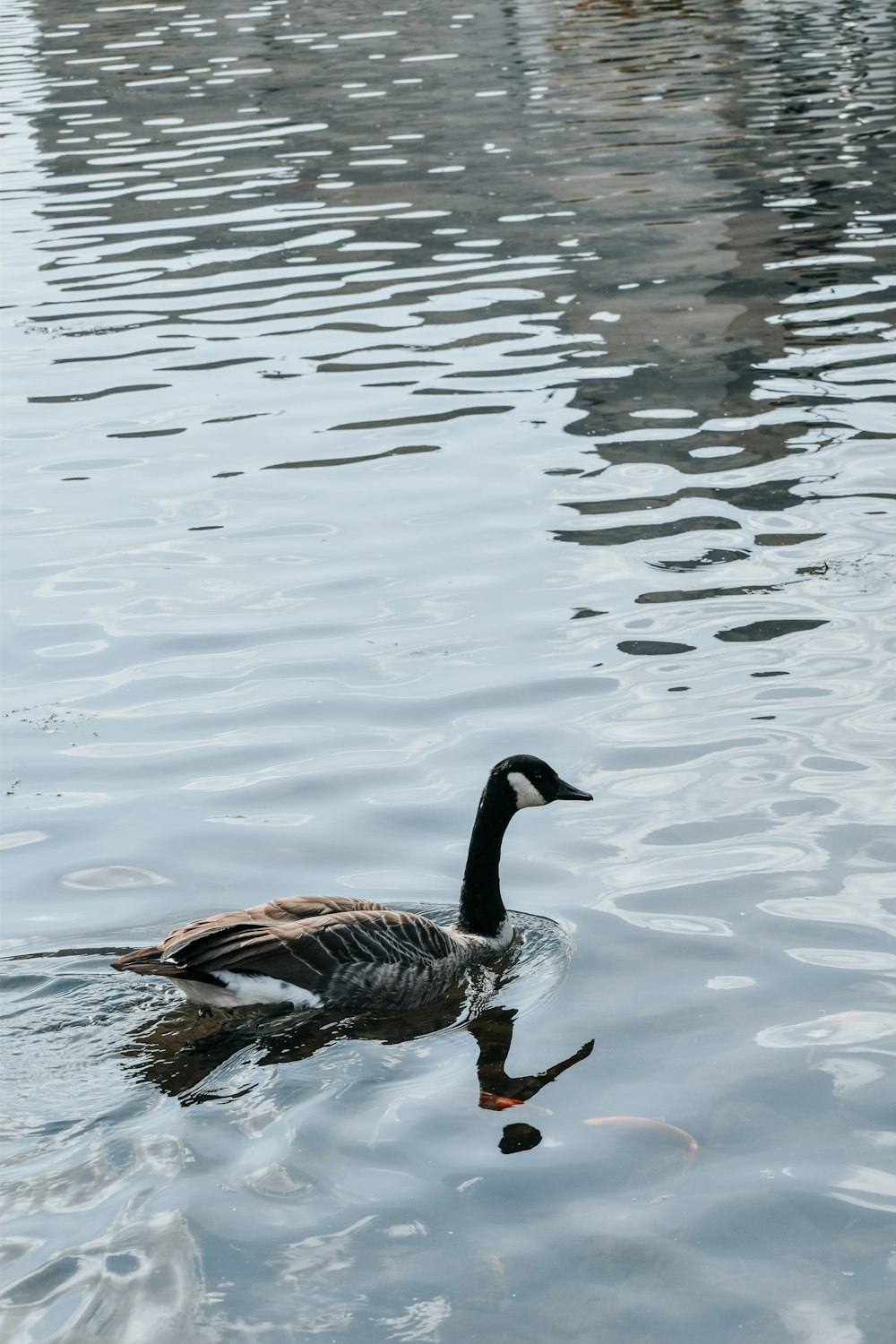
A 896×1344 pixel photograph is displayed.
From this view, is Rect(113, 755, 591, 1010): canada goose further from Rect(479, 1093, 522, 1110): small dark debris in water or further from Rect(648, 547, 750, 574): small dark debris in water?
Rect(648, 547, 750, 574): small dark debris in water

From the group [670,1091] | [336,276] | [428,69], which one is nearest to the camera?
[670,1091]

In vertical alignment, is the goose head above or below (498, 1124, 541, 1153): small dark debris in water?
above

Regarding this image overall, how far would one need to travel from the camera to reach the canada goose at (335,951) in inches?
266

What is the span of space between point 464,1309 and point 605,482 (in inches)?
338

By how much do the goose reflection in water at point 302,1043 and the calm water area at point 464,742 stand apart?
0.08ft

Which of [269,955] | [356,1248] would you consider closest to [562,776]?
[269,955]

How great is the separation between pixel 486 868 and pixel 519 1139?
183 centimetres

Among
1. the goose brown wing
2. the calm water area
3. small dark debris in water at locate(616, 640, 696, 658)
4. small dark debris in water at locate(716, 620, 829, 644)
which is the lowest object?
small dark debris in water at locate(616, 640, 696, 658)

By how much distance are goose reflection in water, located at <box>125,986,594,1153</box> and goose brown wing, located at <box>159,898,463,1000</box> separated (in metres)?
0.19

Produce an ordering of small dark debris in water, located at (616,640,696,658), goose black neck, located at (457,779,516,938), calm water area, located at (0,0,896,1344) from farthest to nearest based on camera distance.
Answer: small dark debris in water, located at (616,640,696,658) < goose black neck, located at (457,779,516,938) < calm water area, located at (0,0,896,1344)

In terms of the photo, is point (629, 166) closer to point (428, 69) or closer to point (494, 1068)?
point (428, 69)

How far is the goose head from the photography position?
26.0 ft

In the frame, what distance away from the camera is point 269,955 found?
6.89 meters

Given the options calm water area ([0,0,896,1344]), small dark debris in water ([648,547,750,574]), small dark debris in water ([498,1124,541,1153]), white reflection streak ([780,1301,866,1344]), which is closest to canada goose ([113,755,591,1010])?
calm water area ([0,0,896,1344])
